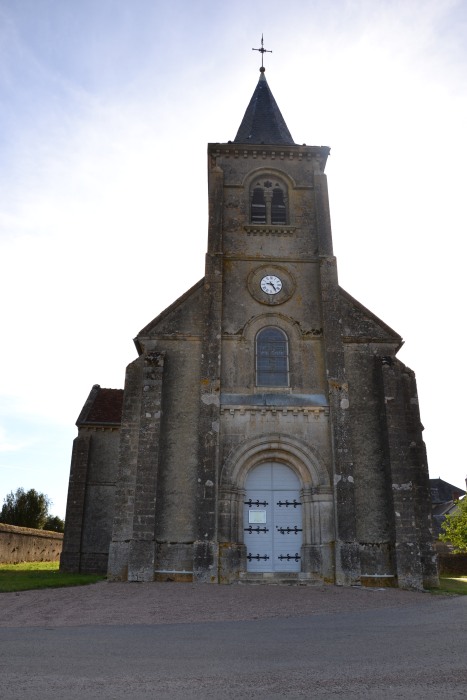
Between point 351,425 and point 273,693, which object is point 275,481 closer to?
point 351,425

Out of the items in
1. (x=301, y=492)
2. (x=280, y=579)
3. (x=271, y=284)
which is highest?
(x=271, y=284)

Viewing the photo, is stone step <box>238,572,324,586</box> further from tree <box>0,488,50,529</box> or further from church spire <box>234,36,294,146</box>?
tree <box>0,488,50,529</box>

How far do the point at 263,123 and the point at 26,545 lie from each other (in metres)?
27.5

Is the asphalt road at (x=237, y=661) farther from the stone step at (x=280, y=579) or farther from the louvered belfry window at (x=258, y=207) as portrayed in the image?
the louvered belfry window at (x=258, y=207)

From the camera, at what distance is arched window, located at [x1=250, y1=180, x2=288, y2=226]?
872 inches

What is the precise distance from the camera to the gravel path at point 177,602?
381 inches

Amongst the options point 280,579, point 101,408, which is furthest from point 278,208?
point 280,579

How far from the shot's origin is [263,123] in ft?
82.2

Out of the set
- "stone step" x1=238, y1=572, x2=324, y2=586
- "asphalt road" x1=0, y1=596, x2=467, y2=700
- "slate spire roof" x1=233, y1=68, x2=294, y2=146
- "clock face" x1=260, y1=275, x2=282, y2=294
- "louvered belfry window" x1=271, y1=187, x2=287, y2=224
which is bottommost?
"asphalt road" x1=0, y1=596, x2=467, y2=700

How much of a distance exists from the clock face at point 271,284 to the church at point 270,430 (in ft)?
0.13

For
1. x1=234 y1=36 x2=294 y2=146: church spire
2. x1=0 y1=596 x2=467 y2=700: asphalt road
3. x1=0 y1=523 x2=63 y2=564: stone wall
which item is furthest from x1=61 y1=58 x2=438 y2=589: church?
x1=0 y1=523 x2=63 y2=564: stone wall

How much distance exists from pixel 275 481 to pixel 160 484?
367 centimetres

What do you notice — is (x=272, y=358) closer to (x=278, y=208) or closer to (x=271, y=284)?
(x=271, y=284)

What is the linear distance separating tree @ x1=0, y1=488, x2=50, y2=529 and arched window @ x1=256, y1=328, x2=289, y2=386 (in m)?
41.6
